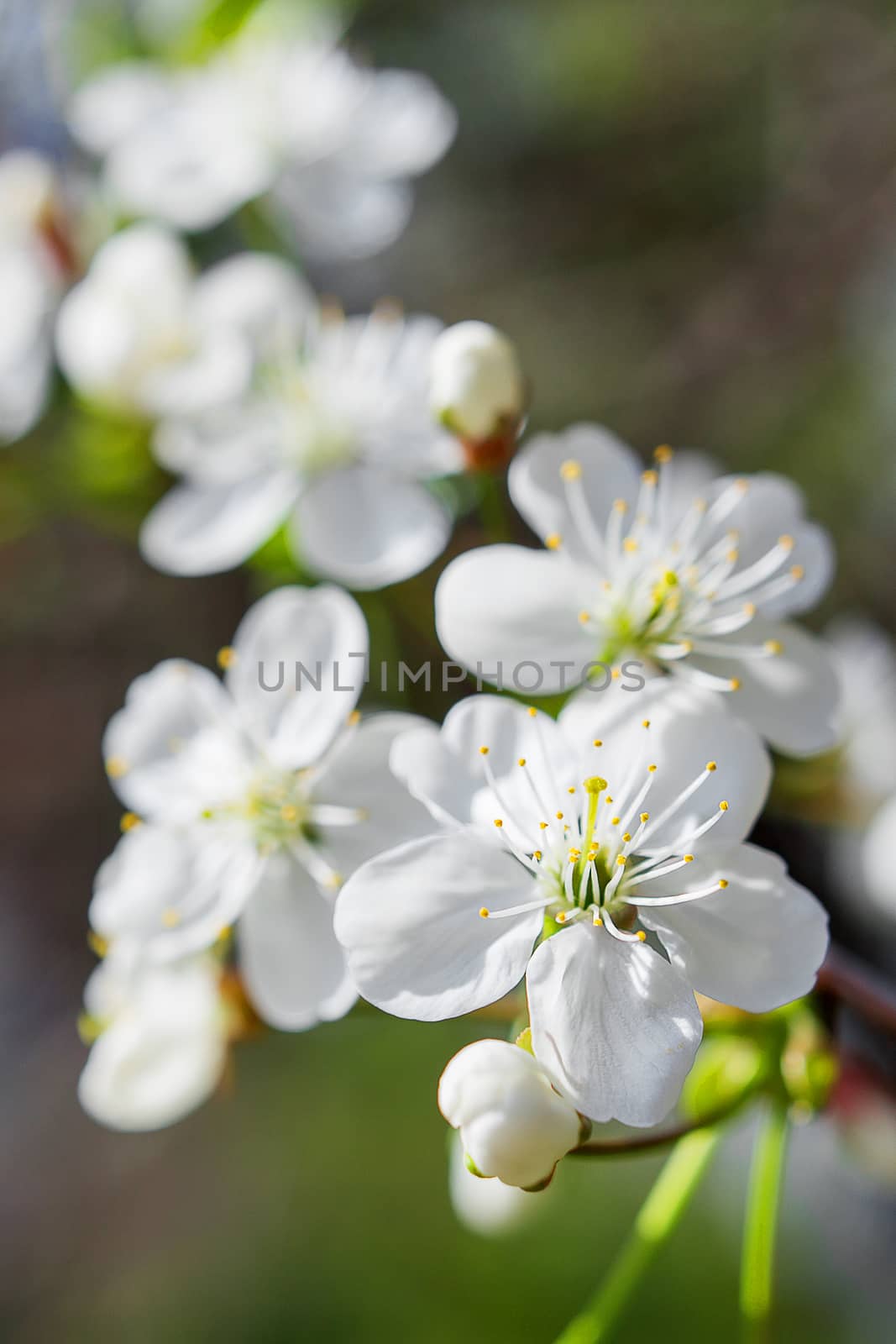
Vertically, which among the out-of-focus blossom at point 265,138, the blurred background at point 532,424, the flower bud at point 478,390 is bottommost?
the blurred background at point 532,424

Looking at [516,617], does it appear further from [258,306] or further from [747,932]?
[258,306]

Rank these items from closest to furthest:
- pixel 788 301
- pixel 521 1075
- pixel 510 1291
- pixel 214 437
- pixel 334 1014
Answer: pixel 521 1075 → pixel 334 1014 → pixel 214 437 → pixel 510 1291 → pixel 788 301

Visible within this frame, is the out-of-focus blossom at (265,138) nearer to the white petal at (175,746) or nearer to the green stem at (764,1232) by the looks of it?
Result: the white petal at (175,746)

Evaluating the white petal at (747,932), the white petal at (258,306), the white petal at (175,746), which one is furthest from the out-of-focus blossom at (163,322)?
the white petal at (747,932)

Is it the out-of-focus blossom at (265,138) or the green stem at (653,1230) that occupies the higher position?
the out-of-focus blossom at (265,138)

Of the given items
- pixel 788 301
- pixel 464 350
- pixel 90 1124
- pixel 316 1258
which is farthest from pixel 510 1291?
pixel 788 301

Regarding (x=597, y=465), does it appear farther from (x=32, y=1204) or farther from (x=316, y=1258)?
(x=32, y=1204)
